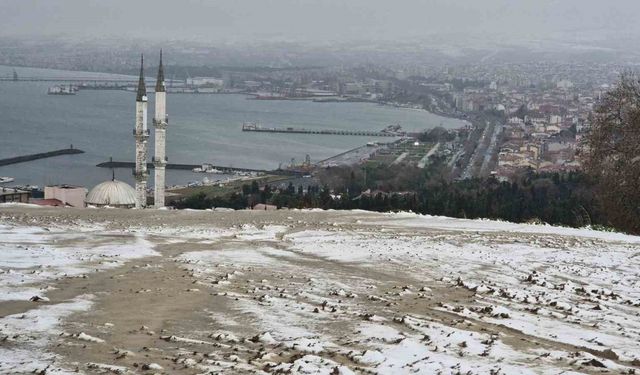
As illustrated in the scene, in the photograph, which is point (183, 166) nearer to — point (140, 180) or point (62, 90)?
point (140, 180)

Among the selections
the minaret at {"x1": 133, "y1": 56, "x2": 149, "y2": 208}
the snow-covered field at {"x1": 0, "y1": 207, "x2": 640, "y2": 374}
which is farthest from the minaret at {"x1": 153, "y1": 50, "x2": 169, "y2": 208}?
the snow-covered field at {"x1": 0, "y1": 207, "x2": 640, "y2": 374}

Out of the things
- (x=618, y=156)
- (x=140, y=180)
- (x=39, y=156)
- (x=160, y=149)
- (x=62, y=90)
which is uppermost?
(x=618, y=156)

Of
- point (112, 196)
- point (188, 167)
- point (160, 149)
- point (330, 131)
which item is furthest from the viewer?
point (330, 131)

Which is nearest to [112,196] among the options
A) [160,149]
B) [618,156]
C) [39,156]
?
[160,149]

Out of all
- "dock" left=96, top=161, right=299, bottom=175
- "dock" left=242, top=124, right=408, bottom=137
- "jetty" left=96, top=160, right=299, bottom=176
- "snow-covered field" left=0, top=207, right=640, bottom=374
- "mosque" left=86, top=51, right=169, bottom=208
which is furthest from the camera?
"dock" left=242, top=124, right=408, bottom=137

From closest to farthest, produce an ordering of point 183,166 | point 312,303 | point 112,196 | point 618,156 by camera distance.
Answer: point 312,303 → point 618,156 → point 112,196 → point 183,166

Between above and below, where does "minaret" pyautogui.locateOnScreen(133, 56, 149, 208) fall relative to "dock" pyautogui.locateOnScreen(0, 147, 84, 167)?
above

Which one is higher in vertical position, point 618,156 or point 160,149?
point 618,156

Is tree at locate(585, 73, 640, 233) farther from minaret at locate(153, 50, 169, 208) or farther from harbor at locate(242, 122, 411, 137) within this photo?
harbor at locate(242, 122, 411, 137)

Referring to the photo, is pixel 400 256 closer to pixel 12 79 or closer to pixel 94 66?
pixel 12 79
